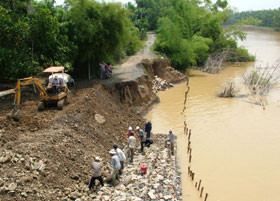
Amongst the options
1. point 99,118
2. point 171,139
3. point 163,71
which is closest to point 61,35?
point 99,118

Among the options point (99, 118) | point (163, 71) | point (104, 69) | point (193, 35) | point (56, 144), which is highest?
point (193, 35)

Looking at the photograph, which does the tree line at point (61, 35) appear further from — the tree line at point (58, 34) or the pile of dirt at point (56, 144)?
the pile of dirt at point (56, 144)

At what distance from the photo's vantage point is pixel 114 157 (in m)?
9.55

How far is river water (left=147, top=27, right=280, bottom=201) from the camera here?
11180mm

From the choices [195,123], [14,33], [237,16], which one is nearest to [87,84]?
[14,33]

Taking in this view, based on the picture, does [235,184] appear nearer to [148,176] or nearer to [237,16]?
[148,176]

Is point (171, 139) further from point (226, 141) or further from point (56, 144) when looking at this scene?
point (56, 144)

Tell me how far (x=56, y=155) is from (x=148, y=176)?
3.85m

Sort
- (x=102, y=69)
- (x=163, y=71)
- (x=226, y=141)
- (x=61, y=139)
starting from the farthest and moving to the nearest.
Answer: (x=163, y=71), (x=102, y=69), (x=226, y=141), (x=61, y=139)

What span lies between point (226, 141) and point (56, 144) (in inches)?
403

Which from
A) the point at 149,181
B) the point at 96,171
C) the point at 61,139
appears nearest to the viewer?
the point at 96,171

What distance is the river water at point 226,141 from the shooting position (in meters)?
11.2

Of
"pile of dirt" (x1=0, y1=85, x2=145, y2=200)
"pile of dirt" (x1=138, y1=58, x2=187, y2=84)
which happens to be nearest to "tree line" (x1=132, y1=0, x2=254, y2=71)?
"pile of dirt" (x1=138, y1=58, x2=187, y2=84)

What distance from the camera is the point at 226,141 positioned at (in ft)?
50.9
